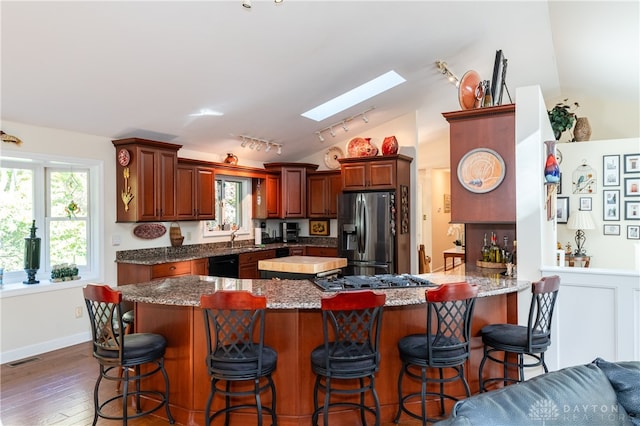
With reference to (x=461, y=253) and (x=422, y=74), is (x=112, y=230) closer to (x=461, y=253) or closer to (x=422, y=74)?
(x=422, y=74)

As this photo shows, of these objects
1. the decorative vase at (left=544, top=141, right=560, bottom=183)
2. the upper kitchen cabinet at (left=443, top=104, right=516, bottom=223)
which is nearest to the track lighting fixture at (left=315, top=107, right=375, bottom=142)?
the upper kitchen cabinet at (left=443, top=104, right=516, bottom=223)

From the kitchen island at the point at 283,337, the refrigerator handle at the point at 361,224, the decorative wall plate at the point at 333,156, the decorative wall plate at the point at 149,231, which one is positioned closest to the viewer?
the kitchen island at the point at 283,337

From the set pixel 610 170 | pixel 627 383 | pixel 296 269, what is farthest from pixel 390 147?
pixel 627 383

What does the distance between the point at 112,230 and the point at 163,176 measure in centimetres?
88

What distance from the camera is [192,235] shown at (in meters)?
5.84

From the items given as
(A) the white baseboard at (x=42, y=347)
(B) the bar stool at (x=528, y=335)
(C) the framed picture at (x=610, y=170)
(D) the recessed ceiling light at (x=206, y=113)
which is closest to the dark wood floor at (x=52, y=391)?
(A) the white baseboard at (x=42, y=347)

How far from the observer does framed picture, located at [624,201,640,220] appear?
18.9 feet

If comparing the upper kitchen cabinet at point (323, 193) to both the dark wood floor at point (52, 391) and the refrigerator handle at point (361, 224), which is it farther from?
the dark wood floor at point (52, 391)

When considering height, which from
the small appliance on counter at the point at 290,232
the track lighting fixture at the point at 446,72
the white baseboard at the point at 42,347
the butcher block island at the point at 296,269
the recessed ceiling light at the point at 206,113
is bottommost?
the white baseboard at the point at 42,347

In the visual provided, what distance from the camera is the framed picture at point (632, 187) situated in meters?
5.75

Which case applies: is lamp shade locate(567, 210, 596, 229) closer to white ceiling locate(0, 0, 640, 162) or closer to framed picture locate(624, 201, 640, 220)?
framed picture locate(624, 201, 640, 220)

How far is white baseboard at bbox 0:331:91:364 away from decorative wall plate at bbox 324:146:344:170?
450 centimetres

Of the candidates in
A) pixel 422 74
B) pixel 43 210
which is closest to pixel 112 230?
pixel 43 210

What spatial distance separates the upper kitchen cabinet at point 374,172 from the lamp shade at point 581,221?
2.53 meters
